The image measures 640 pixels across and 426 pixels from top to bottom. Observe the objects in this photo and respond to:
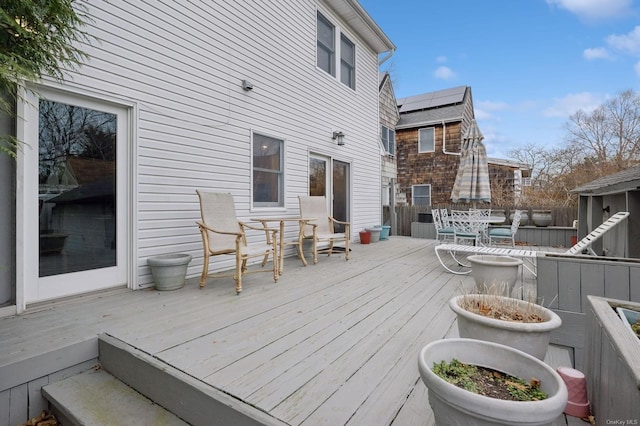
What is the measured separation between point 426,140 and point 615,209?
361 inches

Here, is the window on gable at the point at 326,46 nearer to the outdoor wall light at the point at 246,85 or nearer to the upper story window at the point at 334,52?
the upper story window at the point at 334,52

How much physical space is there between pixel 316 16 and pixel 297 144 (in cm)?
273

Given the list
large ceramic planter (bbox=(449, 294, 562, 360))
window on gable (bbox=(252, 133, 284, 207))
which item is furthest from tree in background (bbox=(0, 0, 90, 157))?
window on gable (bbox=(252, 133, 284, 207))

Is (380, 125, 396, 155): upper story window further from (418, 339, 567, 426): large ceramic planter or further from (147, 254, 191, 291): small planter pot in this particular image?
(418, 339, 567, 426): large ceramic planter

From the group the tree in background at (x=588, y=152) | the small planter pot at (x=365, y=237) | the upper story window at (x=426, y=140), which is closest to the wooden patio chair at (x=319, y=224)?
the small planter pot at (x=365, y=237)

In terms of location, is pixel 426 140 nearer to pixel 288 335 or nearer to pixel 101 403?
pixel 288 335

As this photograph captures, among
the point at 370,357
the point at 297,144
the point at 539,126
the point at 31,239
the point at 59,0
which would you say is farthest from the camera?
the point at 539,126

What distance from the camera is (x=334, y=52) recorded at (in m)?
6.75

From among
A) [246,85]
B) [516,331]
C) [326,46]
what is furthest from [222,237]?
[326,46]

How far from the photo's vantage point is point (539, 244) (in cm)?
771

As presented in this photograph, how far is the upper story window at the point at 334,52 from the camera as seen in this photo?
6430 mm

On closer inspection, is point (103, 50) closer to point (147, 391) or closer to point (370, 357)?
point (147, 391)

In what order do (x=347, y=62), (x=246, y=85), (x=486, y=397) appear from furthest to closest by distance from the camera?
(x=347, y=62) → (x=246, y=85) → (x=486, y=397)

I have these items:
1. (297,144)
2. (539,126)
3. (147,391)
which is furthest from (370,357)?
(539,126)
